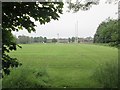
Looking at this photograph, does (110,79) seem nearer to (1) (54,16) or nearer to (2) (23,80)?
(2) (23,80)

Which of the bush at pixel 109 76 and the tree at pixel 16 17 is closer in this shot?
the tree at pixel 16 17

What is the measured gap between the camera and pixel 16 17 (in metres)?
6.93

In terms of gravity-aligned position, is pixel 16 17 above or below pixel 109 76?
above

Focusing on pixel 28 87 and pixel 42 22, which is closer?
pixel 42 22

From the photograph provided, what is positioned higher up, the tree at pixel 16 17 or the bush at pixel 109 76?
the tree at pixel 16 17

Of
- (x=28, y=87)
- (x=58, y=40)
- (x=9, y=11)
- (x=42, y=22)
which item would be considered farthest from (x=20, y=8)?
(x=58, y=40)

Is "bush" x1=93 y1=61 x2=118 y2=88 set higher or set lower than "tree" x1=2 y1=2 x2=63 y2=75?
lower

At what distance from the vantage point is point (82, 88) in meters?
12.1

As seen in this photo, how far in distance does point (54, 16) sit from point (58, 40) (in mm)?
138138

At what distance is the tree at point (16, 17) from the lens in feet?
22.4

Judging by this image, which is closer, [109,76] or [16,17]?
[16,17]

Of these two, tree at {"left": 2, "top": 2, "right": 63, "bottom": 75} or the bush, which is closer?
tree at {"left": 2, "top": 2, "right": 63, "bottom": 75}

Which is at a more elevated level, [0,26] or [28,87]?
[0,26]

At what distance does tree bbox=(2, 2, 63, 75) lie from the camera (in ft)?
22.4
